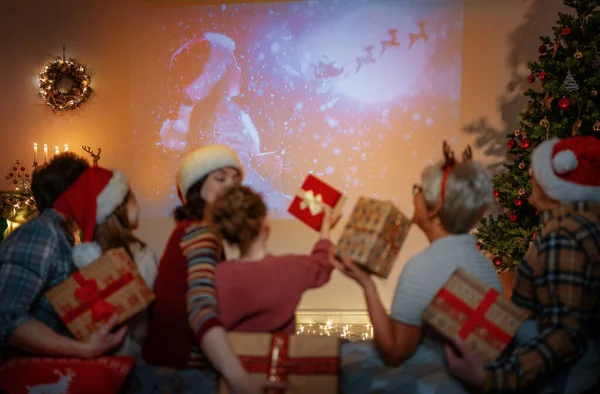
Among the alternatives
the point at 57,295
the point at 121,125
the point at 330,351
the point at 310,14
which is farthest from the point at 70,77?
the point at 330,351

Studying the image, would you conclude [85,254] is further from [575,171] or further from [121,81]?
[121,81]

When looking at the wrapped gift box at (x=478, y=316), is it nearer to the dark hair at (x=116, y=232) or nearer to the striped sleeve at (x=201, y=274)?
the striped sleeve at (x=201, y=274)

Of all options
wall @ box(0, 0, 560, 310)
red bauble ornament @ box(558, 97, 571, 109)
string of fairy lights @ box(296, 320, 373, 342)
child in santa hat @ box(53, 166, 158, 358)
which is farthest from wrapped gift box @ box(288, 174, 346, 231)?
wall @ box(0, 0, 560, 310)

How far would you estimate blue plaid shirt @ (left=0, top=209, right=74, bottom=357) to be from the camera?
6.34ft

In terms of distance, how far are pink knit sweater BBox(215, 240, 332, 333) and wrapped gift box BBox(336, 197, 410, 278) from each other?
20cm

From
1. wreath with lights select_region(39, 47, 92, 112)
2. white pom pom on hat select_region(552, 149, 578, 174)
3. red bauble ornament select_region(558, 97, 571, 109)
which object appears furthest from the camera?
wreath with lights select_region(39, 47, 92, 112)

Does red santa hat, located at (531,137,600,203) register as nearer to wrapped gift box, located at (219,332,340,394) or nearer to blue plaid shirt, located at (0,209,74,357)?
wrapped gift box, located at (219,332,340,394)

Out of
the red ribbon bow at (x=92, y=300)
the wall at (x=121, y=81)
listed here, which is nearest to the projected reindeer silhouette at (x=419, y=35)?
the wall at (x=121, y=81)

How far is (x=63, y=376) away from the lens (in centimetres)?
189

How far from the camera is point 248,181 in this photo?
5.63 m

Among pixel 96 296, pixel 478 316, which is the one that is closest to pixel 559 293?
pixel 478 316

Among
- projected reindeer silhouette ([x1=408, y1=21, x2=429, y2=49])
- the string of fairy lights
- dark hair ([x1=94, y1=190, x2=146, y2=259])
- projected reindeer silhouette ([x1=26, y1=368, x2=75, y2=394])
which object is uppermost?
projected reindeer silhouette ([x1=408, y1=21, x2=429, y2=49])

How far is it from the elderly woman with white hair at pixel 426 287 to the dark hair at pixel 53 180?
3.61 feet

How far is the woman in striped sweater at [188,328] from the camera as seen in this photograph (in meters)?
1.79
